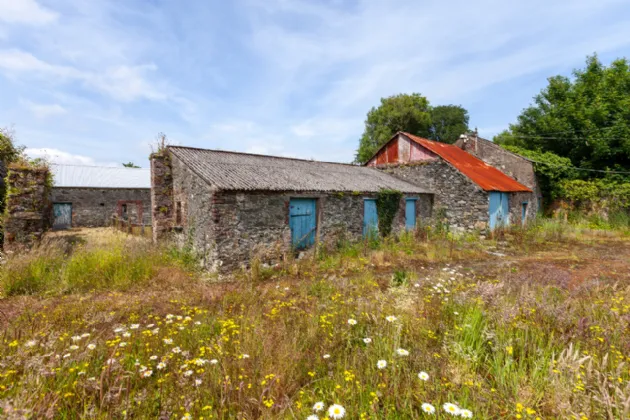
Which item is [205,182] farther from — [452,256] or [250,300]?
[452,256]

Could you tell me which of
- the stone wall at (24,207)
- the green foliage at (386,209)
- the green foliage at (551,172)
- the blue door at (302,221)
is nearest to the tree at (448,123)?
the green foliage at (551,172)

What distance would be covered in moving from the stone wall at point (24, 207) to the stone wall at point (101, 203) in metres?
12.9

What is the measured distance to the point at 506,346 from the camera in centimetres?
283

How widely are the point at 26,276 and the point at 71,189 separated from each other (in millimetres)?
17889

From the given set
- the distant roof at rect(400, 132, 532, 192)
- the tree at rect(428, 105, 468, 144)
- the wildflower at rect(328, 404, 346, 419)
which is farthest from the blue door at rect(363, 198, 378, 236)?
the tree at rect(428, 105, 468, 144)

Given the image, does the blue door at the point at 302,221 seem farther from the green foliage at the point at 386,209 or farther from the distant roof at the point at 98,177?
the distant roof at the point at 98,177

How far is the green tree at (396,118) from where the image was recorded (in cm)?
3180

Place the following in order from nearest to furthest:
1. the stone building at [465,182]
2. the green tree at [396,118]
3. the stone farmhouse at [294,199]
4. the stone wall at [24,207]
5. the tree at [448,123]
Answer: the stone farmhouse at [294,199], the stone wall at [24,207], the stone building at [465,182], the green tree at [396,118], the tree at [448,123]

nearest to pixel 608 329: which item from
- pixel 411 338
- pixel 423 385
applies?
pixel 411 338

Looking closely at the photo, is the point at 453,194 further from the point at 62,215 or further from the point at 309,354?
the point at 62,215

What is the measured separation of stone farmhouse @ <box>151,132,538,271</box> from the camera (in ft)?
28.0

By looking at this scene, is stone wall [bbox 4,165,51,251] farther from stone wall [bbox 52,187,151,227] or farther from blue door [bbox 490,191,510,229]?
blue door [bbox 490,191,510,229]

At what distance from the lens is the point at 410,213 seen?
14352 millimetres

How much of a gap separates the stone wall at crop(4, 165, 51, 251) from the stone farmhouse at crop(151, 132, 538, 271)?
3.40 metres
